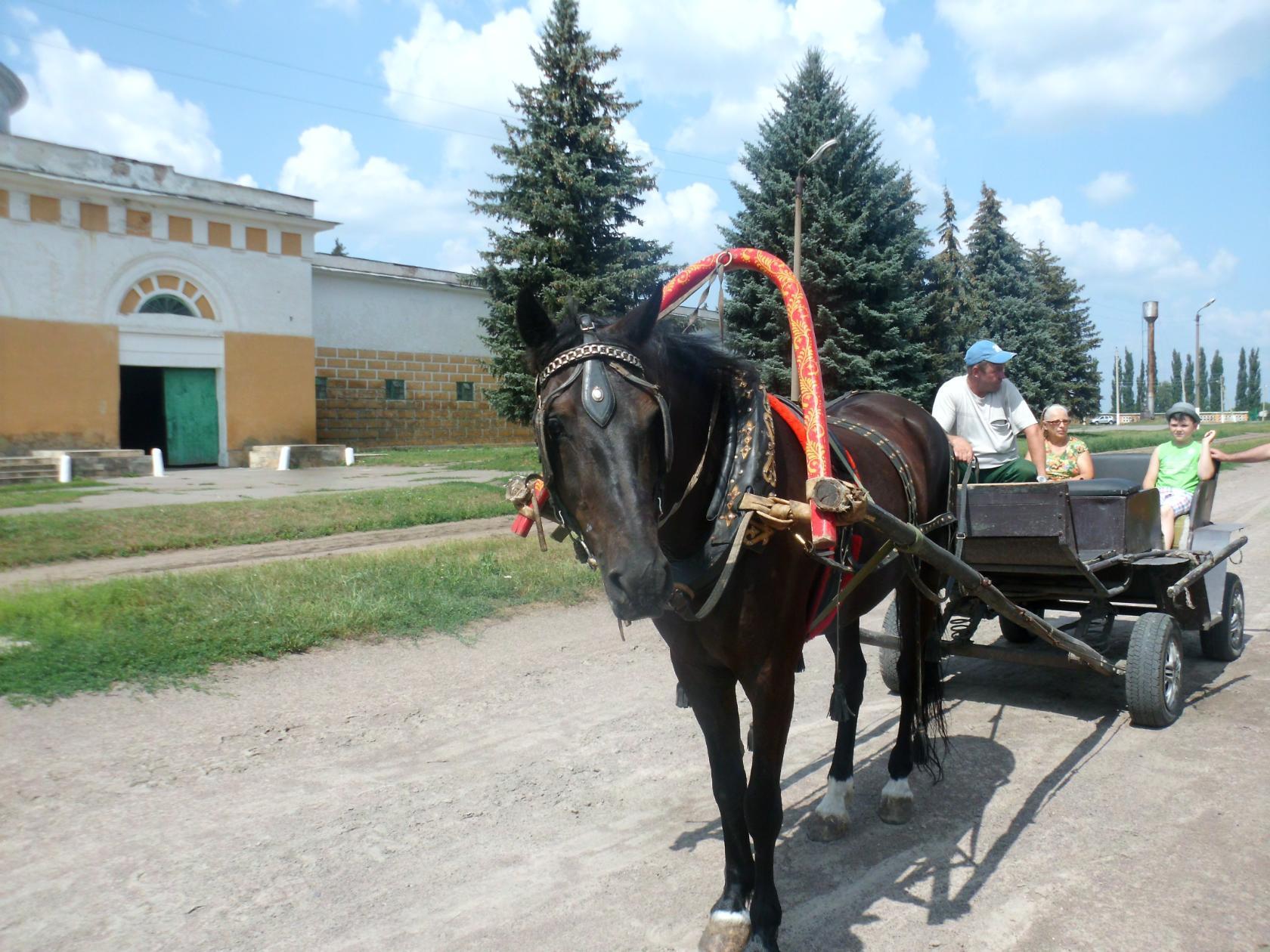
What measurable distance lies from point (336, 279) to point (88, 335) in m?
7.39

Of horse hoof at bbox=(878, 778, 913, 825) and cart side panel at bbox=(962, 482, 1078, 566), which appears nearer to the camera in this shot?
horse hoof at bbox=(878, 778, 913, 825)

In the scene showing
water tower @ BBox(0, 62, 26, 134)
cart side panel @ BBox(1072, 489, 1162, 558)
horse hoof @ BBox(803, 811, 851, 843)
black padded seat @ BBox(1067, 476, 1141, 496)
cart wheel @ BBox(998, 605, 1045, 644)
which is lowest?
horse hoof @ BBox(803, 811, 851, 843)

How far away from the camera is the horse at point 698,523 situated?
2.37 meters

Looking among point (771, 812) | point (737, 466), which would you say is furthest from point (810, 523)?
point (771, 812)

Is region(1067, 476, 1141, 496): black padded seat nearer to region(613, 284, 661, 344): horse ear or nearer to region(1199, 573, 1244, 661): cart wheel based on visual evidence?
region(1199, 573, 1244, 661): cart wheel

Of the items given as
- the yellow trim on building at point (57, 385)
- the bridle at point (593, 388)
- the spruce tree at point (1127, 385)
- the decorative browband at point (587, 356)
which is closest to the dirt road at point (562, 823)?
the bridle at point (593, 388)

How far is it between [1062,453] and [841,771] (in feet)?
13.3

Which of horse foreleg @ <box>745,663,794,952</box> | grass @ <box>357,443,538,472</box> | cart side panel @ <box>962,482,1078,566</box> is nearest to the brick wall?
grass @ <box>357,443,538,472</box>

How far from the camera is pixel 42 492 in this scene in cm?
1438

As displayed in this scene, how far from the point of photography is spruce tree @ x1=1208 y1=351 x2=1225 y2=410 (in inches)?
4065

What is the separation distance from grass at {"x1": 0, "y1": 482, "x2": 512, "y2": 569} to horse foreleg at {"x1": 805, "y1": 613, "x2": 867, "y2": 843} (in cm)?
892

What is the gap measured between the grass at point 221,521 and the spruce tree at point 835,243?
8.64 metres

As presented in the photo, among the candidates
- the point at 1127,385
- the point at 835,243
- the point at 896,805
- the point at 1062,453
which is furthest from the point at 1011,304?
the point at 1127,385

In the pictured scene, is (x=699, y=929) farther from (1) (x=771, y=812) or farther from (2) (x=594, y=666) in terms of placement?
(2) (x=594, y=666)
